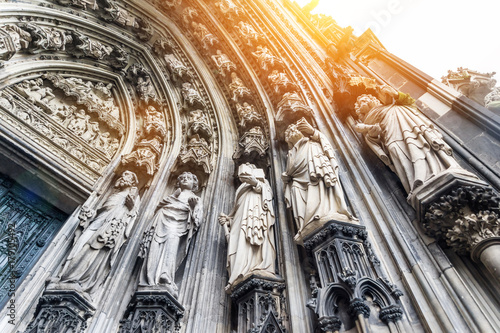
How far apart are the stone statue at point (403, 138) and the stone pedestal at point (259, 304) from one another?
1.46 metres

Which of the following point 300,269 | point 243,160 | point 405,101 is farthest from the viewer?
point 243,160

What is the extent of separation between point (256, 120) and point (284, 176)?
6.92 ft

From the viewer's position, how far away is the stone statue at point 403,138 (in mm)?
2730

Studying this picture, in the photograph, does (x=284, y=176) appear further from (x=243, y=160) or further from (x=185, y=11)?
(x=185, y=11)

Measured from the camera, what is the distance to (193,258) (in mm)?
3639

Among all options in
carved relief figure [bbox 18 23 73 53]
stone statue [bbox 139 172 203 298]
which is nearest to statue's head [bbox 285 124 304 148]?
stone statue [bbox 139 172 203 298]

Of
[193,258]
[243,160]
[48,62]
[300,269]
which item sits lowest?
[300,269]

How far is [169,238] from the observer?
11.0 feet

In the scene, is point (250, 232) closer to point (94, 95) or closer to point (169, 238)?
point (169, 238)

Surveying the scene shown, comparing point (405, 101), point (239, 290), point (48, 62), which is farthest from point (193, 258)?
point (48, 62)

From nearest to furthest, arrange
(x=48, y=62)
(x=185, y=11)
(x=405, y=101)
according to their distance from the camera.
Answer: (x=405, y=101) → (x=48, y=62) → (x=185, y=11)

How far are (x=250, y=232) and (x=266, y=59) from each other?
4.26 metres

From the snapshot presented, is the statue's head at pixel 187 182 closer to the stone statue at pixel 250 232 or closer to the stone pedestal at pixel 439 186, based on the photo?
the stone statue at pixel 250 232

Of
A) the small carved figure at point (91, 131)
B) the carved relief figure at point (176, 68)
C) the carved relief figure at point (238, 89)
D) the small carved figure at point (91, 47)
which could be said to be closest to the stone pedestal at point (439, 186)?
the carved relief figure at point (238, 89)
